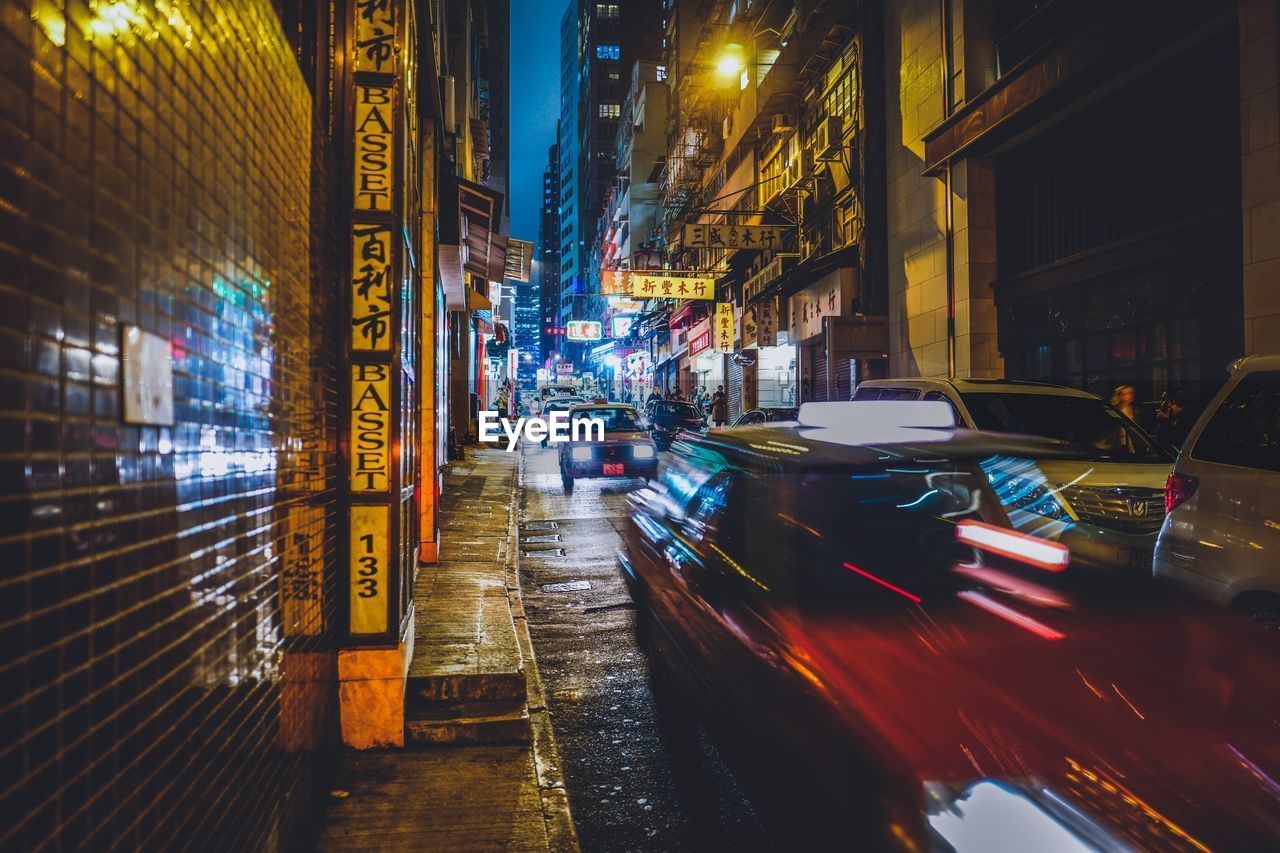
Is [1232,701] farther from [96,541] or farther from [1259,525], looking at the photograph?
[96,541]

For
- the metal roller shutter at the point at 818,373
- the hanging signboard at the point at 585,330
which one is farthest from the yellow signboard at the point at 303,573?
the hanging signboard at the point at 585,330

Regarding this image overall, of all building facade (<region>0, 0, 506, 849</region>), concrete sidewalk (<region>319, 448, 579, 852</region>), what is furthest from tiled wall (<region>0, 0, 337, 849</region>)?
concrete sidewalk (<region>319, 448, 579, 852</region>)

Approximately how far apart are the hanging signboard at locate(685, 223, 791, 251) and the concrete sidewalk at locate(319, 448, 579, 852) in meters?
18.9

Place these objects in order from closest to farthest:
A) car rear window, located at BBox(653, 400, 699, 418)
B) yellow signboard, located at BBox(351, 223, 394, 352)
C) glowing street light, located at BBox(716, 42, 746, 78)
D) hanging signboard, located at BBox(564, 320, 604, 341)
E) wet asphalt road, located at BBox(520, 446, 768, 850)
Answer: wet asphalt road, located at BBox(520, 446, 768, 850) < yellow signboard, located at BBox(351, 223, 394, 352) < car rear window, located at BBox(653, 400, 699, 418) < glowing street light, located at BBox(716, 42, 746, 78) < hanging signboard, located at BBox(564, 320, 604, 341)

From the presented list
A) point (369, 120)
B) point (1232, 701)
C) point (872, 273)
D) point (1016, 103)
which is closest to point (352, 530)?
point (369, 120)

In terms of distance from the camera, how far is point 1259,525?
448cm

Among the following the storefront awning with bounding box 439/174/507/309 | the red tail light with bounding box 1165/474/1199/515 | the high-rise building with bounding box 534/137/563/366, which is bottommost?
the red tail light with bounding box 1165/474/1199/515

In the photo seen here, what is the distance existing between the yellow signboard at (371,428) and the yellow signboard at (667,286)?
23520mm

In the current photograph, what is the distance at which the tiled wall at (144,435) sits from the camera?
1.33m

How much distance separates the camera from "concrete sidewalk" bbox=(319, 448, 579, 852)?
11.3 feet

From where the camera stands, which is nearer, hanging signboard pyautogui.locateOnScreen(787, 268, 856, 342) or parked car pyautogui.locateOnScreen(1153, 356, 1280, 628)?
parked car pyautogui.locateOnScreen(1153, 356, 1280, 628)

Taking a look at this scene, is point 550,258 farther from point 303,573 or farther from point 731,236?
point 303,573

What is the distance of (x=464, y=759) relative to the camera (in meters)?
4.25

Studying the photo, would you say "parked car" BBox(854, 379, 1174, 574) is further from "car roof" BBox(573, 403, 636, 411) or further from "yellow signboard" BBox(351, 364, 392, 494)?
"car roof" BBox(573, 403, 636, 411)
